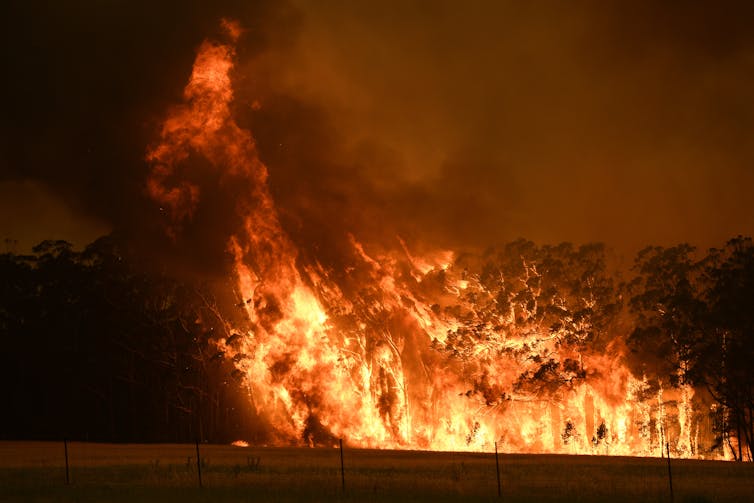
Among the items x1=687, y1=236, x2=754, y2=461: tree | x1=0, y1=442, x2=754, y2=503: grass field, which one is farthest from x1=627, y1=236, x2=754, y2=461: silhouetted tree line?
x1=0, y1=442, x2=754, y2=503: grass field

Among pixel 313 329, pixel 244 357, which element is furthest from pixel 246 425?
pixel 313 329

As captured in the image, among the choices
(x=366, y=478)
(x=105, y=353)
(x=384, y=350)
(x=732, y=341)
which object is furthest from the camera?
(x=105, y=353)

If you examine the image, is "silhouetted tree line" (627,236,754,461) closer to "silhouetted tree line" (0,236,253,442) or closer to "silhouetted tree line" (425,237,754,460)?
"silhouetted tree line" (425,237,754,460)

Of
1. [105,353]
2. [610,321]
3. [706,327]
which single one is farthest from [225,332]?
[706,327]

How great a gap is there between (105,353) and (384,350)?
21932mm

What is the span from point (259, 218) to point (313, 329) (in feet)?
19.5

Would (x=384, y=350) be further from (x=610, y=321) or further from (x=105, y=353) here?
(x=105, y=353)

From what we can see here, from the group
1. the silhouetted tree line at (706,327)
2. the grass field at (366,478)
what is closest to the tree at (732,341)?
the silhouetted tree line at (706,327)

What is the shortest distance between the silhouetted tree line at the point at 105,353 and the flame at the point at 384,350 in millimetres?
9744

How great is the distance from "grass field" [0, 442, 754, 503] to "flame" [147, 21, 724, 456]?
7.11 m

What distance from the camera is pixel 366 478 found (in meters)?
25.8

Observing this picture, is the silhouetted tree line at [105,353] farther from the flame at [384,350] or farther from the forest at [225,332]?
the flame at [384,350]

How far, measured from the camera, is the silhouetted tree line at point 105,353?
56.0 m

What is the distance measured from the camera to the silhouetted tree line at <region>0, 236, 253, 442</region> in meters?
56.0
